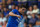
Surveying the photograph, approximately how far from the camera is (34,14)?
6.88m

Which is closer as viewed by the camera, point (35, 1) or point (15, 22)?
point (15, 22)

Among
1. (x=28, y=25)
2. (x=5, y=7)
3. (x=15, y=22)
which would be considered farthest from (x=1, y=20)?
(x=15, y=22)

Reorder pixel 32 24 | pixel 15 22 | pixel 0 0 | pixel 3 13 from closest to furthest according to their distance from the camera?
pixel 15 22 < pixel 32 24 < pixel 3 13 < pixel 0 0

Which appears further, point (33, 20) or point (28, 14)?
point (28, 14)

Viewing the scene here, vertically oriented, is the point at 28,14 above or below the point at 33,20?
above

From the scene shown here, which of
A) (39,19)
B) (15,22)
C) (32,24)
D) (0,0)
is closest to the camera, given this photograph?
(15,22)

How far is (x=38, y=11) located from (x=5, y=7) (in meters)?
2.30

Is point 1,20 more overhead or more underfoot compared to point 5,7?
more underfoot

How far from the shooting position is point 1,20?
754 cm

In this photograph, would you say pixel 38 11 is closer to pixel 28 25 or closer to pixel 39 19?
pixel 39 19

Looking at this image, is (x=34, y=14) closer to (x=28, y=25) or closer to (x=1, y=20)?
(x=28, y=25)

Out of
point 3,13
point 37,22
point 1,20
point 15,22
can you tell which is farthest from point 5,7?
point 15,22

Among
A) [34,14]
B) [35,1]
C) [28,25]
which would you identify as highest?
[35,1]

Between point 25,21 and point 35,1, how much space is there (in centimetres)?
201
